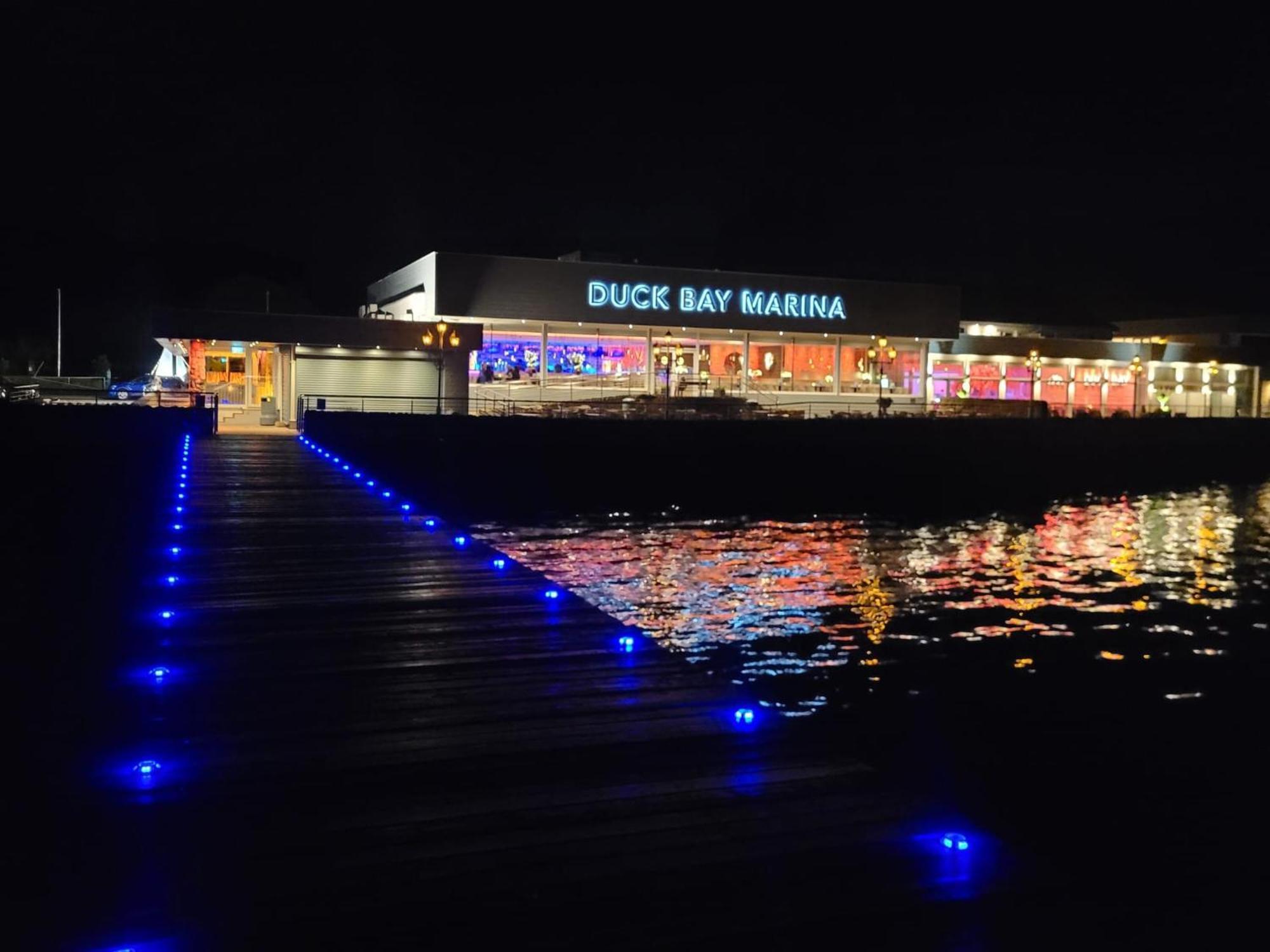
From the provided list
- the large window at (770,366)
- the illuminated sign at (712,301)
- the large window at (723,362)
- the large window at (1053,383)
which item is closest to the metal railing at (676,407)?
the large window at (770,366)

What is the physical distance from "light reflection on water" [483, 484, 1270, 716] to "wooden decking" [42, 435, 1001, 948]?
11.1 ft

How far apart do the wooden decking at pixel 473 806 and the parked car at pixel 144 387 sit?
3944 centimetres

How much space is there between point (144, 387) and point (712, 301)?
2623 centimetres

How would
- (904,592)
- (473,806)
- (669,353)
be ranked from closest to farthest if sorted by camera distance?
(473,806) < (904,592) < (669,353)

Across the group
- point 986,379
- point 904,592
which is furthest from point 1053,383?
point 904,592

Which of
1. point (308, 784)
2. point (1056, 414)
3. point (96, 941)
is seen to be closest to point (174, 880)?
point (96, 941)

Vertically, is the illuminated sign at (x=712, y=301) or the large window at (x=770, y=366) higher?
the illuminated sign at (x=712, y=301)

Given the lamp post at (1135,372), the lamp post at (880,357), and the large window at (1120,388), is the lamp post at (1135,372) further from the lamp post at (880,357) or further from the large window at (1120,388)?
the lamp post at (880,357)

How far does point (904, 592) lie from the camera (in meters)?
16.1

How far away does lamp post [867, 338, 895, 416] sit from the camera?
52.2 meters

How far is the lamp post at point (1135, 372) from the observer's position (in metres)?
60.2

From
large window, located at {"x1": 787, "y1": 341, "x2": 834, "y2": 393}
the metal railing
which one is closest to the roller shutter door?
the metal railing

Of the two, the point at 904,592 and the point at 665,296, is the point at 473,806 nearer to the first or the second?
the point at 904,592

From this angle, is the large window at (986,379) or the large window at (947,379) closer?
the large window at (947,379)
